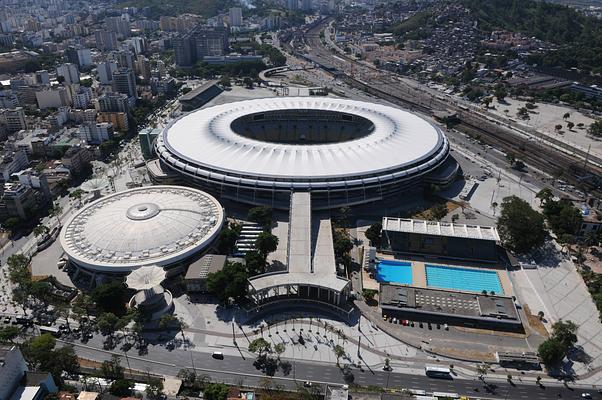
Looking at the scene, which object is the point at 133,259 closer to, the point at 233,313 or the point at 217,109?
the point at 233,313

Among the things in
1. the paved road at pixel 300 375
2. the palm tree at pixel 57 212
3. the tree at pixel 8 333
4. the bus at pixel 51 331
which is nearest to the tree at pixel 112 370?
the paved road at pixel 300 375

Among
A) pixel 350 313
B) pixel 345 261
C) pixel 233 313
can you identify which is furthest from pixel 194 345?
pixel 345 261

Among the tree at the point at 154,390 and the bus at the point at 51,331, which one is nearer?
the tree at the point at 154,390

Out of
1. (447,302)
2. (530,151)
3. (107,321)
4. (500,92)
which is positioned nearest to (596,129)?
(530,151)

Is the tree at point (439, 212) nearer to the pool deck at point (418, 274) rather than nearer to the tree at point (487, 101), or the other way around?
the pool deck at point (418, 274)

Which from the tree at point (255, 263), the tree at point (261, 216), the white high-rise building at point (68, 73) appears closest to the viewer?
the tree at point (255, 263)

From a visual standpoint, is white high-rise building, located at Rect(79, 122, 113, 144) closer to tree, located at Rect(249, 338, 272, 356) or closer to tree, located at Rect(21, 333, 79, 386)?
tree, located at Rect(21, 333, 79, 386)

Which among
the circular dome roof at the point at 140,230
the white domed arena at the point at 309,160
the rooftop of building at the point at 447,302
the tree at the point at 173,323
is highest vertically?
the white domed arena at the point at 309,160
